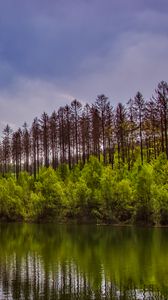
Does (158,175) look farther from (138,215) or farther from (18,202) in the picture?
(18,202)

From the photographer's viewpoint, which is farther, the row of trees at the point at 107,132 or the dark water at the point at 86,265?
the row of trees at the point at 107,132

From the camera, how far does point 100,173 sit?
3226 inches

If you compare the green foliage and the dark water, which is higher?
the green foliage

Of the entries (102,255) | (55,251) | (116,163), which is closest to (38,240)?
(55,251)

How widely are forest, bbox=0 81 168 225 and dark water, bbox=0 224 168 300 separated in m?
10.2

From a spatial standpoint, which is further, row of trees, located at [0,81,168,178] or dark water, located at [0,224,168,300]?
row of trees, located at [0,81,168,178]

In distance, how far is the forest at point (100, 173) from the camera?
72375 mm

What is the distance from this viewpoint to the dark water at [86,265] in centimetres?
2862

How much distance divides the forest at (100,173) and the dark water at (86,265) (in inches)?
401

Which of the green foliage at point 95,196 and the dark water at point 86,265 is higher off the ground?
the green foliage at point 95,196

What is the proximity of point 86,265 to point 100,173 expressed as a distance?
44314mm

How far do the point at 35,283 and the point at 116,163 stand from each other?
5941cm

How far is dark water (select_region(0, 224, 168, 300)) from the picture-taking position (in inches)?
1127

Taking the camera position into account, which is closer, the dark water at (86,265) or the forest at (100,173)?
the dark water at (86,265)
